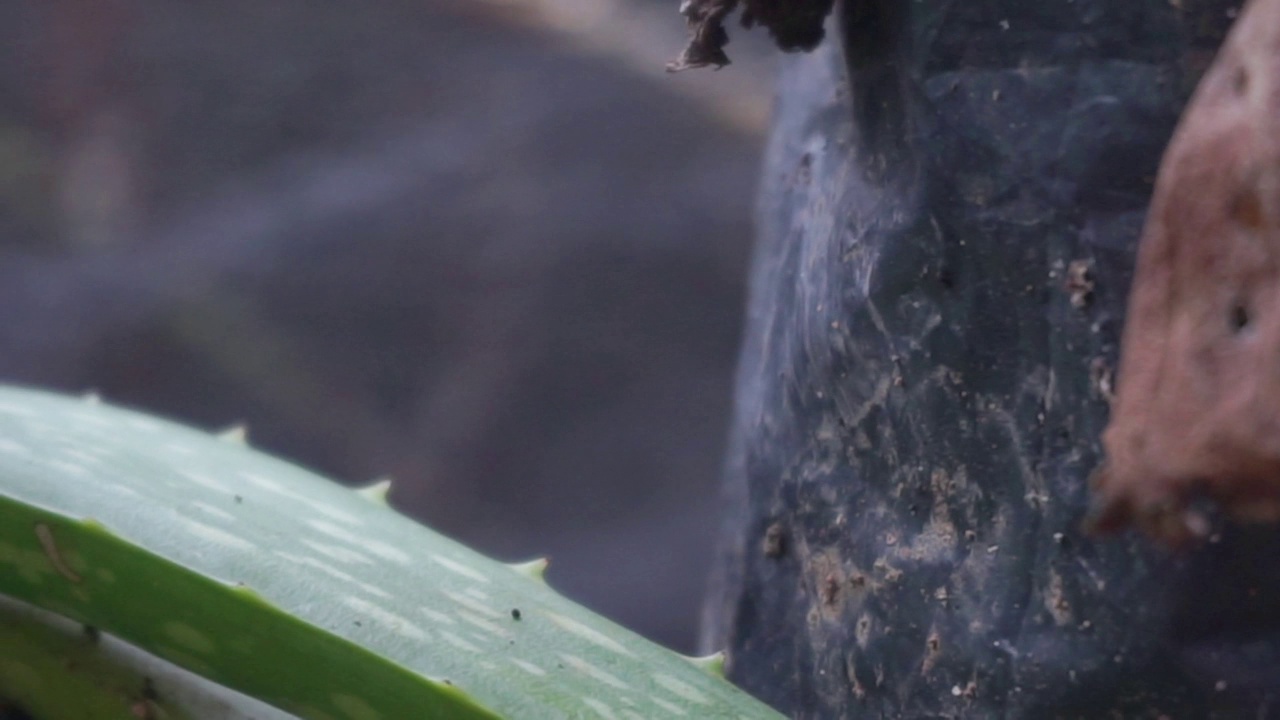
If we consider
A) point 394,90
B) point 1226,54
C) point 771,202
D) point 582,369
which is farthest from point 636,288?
point 1226,54

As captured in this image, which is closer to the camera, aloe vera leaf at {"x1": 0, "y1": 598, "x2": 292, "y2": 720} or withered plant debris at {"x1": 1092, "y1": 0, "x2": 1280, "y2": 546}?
withered plant debris at {"x1": 1092, "y1": 0, "x2": 1280, "y2": 546}

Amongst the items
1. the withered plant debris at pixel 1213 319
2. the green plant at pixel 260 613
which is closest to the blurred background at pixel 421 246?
the green plant at pixel 260 613

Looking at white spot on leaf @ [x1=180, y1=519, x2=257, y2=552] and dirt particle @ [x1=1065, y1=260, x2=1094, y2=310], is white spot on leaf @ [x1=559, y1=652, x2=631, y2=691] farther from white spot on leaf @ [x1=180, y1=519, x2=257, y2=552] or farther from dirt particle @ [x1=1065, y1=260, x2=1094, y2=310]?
dirt particle @ [x1=1065, y1=260, x2=1094, y2=310]

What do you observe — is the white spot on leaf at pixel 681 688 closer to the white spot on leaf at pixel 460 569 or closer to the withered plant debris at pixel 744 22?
the white spot on leaf at pixel 460 569

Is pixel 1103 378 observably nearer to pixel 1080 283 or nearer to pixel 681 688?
pixel 1080 283

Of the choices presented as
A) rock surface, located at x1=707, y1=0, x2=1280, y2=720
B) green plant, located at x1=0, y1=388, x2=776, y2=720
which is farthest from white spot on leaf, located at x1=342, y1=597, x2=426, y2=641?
rock surface, located at x1=707, y1=0, x2=1280, y2=720

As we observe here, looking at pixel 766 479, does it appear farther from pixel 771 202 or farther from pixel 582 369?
pixel 582 369
